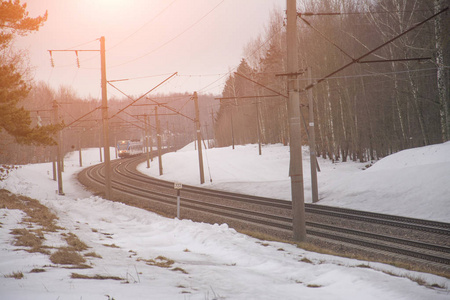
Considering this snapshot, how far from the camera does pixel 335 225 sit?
47.5ft

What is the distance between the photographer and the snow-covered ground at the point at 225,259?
18.4 feet

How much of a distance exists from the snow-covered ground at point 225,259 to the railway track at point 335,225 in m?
2.05

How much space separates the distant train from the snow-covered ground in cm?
5118

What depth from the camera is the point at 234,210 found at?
1888 centimetres

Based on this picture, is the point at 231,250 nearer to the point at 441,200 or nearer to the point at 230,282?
the point at 230,282

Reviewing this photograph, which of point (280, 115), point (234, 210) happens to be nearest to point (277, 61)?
point (280, 115)

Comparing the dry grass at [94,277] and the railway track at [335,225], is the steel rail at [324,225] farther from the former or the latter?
the dry grass at [94,277]

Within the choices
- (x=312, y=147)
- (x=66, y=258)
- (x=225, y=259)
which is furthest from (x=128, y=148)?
(x=66, y=258)

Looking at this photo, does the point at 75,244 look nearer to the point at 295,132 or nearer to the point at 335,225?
the point at 295,132

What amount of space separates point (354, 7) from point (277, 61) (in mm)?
10898

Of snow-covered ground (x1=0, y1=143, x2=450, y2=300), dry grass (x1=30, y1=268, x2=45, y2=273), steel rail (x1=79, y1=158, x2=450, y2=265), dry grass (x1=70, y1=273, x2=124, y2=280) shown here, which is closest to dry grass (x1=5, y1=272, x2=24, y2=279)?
snow-covered ground (x1=0, y1=143, x2=450, y2=300)

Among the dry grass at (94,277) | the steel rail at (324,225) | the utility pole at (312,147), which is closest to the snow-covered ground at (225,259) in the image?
the dry grass at (94,277)

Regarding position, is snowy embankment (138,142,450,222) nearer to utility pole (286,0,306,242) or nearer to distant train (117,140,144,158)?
utility pole (286,0,306,242)

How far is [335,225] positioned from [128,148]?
6210cm
